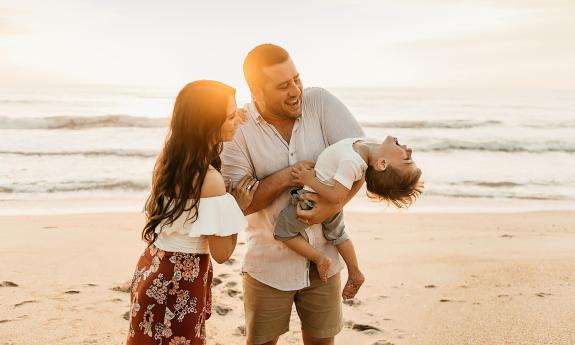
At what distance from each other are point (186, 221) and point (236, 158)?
0.51 m

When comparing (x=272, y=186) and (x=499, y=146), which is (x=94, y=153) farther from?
(x=272, y=186)

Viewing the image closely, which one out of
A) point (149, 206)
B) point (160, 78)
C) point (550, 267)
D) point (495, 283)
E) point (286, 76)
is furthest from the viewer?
point (160, 78)

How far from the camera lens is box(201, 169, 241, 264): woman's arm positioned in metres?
2.39

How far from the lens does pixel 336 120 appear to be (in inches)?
111

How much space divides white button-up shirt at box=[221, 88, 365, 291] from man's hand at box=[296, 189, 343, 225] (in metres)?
0.16

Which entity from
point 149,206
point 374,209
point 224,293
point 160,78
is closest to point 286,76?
point 149,206

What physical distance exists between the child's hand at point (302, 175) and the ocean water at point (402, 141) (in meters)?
7.48

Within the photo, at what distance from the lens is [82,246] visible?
6.60 metres

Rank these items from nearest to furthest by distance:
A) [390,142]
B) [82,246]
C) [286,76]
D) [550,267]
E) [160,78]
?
[286,76], [390,142], [550,267], [82,246], [160,78]

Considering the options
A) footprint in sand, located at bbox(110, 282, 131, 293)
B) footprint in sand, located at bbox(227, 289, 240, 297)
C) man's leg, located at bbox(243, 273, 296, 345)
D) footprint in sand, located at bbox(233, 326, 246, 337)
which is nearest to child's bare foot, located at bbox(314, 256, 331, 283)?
man's leg, located at bbox(243, 273, 296, 345)

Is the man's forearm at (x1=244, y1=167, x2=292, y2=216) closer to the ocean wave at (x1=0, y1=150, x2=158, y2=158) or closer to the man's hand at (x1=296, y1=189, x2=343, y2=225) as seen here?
the man's hand at (x1=296, y1=189, x2=343, y2=225)

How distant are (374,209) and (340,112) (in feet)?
20.0

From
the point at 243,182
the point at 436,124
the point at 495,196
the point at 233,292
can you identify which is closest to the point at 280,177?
the point at 243,182

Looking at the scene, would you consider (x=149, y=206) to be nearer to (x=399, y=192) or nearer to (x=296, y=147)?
(x=296, y=147)
